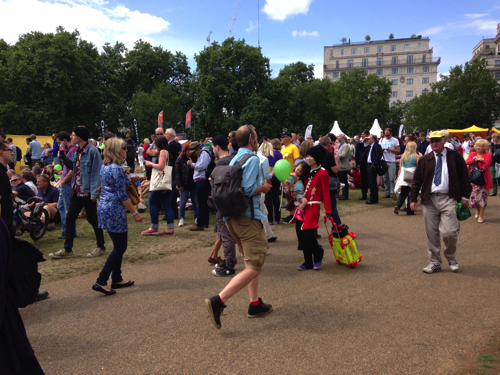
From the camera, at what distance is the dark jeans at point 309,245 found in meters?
5.87

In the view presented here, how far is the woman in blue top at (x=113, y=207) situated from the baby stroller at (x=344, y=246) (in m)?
3.03

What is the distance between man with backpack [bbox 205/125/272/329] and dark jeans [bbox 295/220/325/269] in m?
1.85

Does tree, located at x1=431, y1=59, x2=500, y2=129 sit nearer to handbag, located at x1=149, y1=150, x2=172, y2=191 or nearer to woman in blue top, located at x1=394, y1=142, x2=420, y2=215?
woman in blue top, located at x1=394, y1=142, x2=420, y2=215

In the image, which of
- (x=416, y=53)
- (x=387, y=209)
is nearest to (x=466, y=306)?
(x=387, y=209)

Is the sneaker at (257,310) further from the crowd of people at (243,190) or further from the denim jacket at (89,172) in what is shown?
the denim jacket at (89,172)

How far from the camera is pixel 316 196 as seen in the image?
6.00m

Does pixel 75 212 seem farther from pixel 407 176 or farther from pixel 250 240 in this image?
pixel 407 176

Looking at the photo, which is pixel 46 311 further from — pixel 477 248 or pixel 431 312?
pixel 477 248

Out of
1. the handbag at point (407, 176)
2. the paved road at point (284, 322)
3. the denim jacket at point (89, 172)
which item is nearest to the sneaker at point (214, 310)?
the paved road at point (284, 322)

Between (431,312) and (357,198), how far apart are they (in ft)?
31.8

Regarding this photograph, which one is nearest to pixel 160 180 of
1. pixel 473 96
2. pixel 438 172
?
pixel 438 172

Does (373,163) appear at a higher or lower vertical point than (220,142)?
lower

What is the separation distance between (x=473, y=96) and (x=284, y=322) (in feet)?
195

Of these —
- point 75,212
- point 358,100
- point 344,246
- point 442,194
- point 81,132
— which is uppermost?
point 358,100
